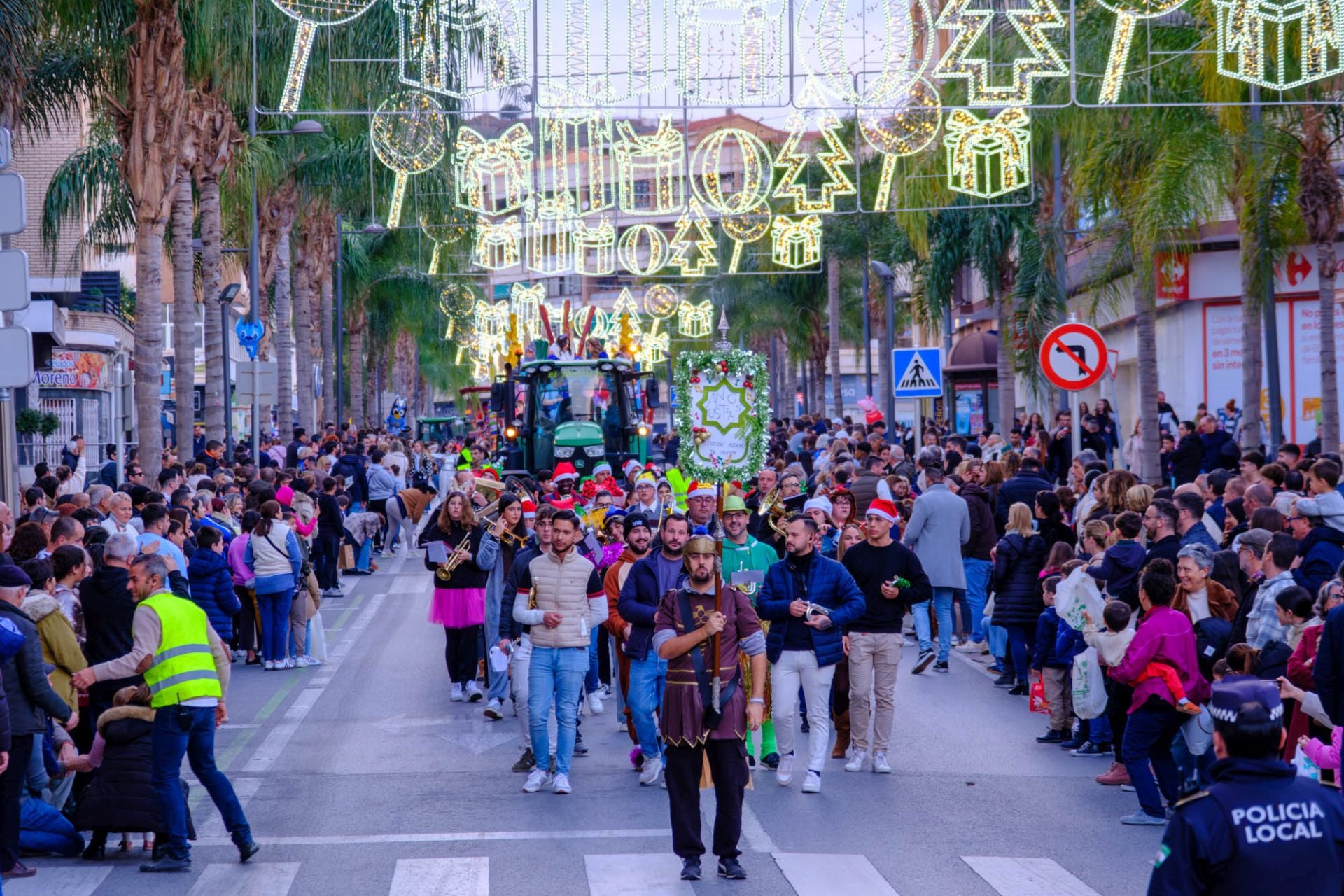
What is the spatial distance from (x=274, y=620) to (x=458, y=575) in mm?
3265

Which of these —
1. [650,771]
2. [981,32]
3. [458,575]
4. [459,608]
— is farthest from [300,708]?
[981,32]

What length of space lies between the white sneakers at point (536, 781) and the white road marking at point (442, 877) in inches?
67.3

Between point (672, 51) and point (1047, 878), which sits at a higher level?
point (672, 51)

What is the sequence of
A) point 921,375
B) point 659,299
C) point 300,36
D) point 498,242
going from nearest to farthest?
point 300,36, point 921,375, point 498,242, point 659,299

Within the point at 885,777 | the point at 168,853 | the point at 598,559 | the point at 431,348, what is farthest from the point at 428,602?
the point at 431,348

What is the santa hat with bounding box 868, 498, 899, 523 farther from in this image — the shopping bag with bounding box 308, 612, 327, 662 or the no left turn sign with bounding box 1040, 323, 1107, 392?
the shopping bag with bounding box 308, 612, 327, 662

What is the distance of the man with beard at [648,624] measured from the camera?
10.9m

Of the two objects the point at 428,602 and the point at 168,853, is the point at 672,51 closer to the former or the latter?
the point at 428,602

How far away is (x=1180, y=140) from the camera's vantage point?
2117 centimetres

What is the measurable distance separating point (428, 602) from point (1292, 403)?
20.0 metres

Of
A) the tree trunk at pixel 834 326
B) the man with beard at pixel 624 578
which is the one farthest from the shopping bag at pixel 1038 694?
the tree trunk at pixel 834 326

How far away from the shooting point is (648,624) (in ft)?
35.1

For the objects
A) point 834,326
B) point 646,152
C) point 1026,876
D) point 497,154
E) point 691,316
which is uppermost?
point 646,152

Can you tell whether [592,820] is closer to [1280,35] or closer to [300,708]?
[300,708]
